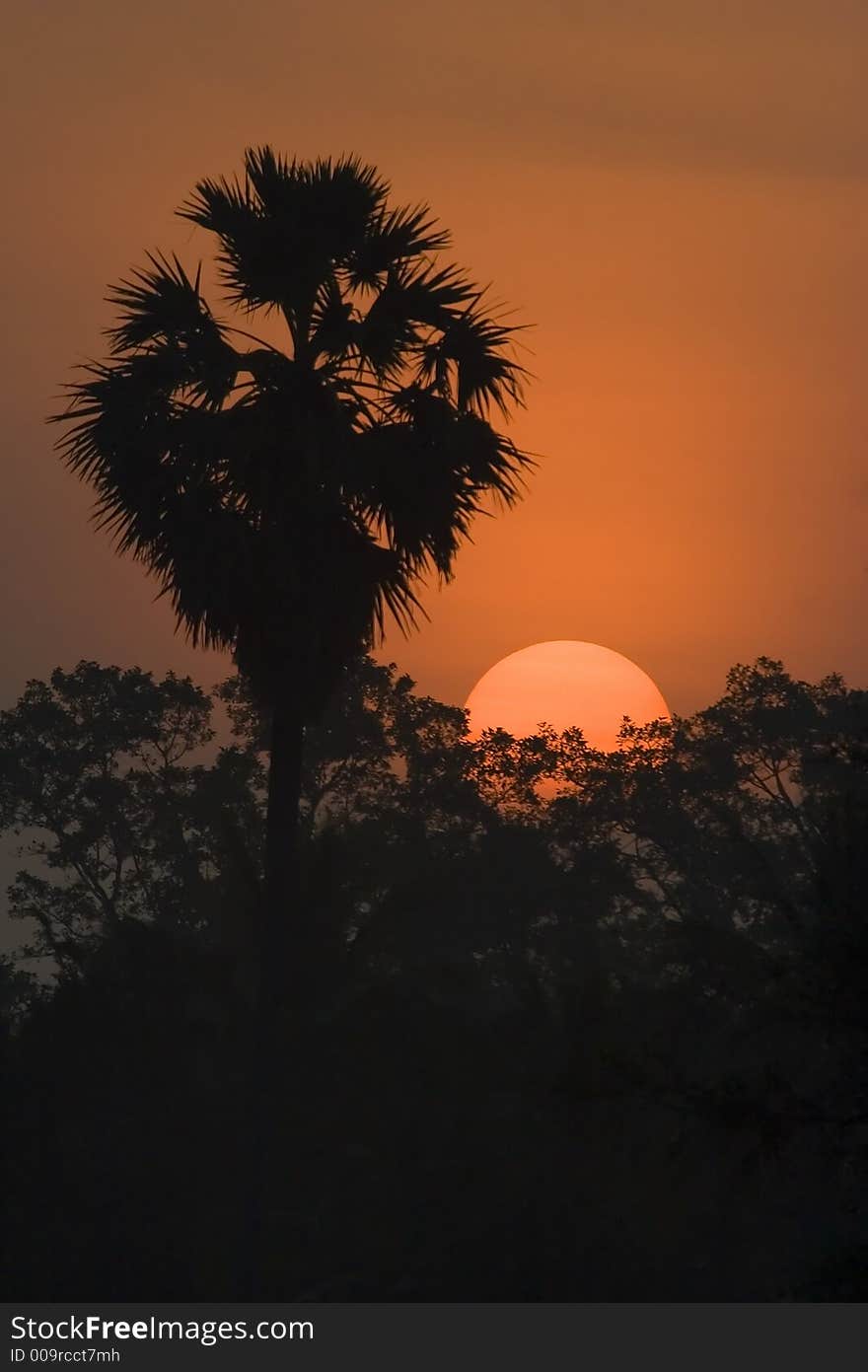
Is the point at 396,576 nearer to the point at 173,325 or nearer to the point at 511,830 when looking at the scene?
the point at 173,325

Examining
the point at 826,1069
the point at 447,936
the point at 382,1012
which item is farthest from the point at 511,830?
the point at 826,1069

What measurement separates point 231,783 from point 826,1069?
37.2 meters

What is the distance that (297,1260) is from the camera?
990 inches

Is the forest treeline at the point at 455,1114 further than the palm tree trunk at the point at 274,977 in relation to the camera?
No

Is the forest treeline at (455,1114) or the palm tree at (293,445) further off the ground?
the palm tree at (293,445)

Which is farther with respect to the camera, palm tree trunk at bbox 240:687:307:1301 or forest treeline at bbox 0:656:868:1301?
palm tree trunk at bbox 240:687:307:1301

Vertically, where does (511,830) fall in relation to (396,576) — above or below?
above

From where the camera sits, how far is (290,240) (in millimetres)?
25547

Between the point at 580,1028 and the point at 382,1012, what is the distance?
142 inches

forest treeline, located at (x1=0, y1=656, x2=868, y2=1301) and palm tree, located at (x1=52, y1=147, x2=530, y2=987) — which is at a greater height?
palm tree, located at (x1=52, y1=147, x2=530, y2=987)

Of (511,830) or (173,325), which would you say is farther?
(511,830)
